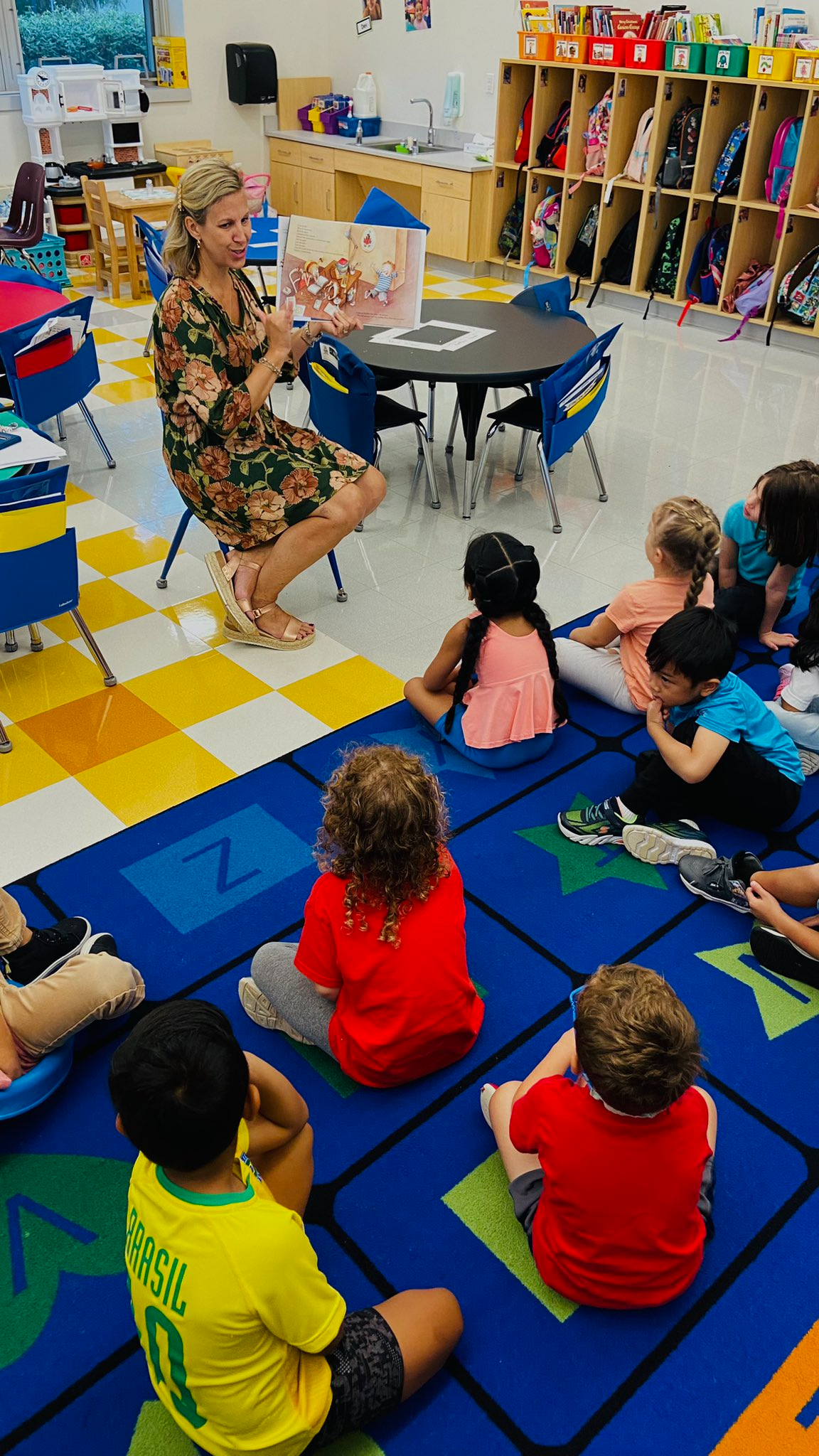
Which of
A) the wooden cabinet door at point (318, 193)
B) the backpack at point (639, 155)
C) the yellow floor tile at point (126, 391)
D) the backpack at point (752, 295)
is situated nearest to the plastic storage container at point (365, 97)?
the wooden cabinet door at point (318, 193)

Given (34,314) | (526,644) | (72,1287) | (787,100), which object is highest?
(787,100)

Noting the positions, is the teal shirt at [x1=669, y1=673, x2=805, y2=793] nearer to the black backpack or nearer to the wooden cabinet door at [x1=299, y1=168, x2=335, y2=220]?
the black backpack

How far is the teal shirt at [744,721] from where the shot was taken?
2648mm

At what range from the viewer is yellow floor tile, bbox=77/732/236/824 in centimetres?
289

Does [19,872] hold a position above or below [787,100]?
below

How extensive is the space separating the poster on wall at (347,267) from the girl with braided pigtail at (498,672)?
4.95ft

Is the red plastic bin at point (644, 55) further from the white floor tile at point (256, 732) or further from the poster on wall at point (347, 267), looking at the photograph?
the white floor tile at point (256, 732)

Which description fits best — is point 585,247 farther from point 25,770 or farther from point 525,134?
point 25,770

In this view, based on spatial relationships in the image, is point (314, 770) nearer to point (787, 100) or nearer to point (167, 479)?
→ point (167, 479)

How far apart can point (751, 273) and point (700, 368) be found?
101 cm

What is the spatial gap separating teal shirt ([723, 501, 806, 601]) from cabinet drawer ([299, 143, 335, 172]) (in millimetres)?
6740

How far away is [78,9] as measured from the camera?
27.1 ft

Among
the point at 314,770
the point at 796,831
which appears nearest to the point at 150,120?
the point at 314,770

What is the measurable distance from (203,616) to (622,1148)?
8.74ft
